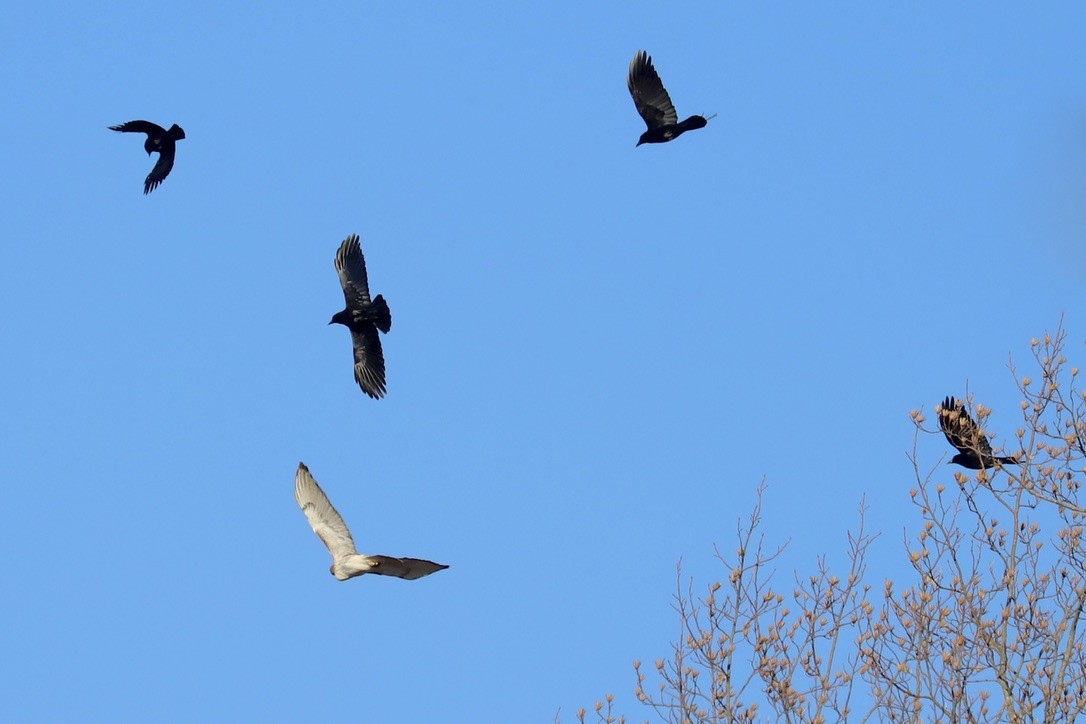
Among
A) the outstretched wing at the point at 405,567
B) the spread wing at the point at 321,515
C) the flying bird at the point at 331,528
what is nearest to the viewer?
the outstretched wing at the point at 405,567

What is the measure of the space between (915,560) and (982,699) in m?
1.22

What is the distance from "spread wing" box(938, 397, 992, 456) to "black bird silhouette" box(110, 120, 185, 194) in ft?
32.2

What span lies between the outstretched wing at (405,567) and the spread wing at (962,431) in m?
4.55

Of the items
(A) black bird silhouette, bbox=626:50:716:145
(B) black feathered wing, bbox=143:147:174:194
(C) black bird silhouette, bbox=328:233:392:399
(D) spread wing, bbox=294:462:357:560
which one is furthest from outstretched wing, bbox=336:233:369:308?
(D) spread wing, bbox=294:462:357:560

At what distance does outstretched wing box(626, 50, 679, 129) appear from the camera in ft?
70.9

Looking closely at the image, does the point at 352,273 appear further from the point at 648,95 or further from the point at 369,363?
the point at 648,95

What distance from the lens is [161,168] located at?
2195 centimetres

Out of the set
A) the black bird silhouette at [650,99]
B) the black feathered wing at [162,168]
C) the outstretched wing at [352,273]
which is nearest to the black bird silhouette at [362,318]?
the outstretched wing at [352,273]

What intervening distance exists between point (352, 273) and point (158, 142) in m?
2.91

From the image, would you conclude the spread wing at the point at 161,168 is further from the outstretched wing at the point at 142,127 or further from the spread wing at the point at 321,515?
the spread wing at the point at 321,515

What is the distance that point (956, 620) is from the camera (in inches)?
593

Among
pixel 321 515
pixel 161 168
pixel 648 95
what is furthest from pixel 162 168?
pixel 321 515

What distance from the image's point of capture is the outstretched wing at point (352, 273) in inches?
826

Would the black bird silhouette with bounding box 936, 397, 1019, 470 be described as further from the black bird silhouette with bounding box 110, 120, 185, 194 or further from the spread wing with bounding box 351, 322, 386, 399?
the black bird silhouette with bounding box 110, 120, 185, 194
